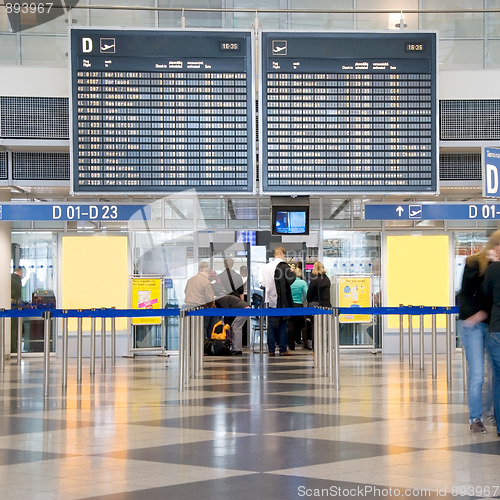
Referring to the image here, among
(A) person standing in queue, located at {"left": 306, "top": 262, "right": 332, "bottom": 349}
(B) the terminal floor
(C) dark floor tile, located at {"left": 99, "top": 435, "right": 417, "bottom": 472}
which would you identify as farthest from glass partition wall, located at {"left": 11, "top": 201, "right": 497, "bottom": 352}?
(C) dark floor tile, located at {"left": 99, "top": 435, "right": 417, "bottom": 472}

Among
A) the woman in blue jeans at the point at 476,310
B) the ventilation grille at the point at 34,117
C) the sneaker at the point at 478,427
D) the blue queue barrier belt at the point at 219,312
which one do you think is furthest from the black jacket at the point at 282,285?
the sneaker at the point at 478,427

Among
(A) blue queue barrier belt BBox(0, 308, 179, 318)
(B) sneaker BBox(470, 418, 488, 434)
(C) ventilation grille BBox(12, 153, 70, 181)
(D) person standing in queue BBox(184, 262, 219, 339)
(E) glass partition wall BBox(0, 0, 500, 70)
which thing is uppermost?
(E) glass partition wall BBox(0, 0, 500, 70)

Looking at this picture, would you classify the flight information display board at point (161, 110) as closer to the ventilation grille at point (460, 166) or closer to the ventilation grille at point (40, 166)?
the ventilation grille at point (40, 166)

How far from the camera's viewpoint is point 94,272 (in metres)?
17.5

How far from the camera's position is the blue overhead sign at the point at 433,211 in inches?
510

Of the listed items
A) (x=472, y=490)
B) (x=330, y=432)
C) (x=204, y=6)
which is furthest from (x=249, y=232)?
(x=472, y=490)

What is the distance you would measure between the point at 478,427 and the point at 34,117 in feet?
24.6

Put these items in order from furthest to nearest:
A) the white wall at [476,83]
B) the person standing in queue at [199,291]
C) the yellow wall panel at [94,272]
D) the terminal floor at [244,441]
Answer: the yellow wall panel at [94,272]
the person standing in queue at [199,291]
the white wall at [476,83]
the terminal floor at [244,441]

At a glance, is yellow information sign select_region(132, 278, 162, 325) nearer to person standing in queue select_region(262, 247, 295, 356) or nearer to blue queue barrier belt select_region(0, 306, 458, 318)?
person standing in queue select_region(262, 247, 295, 356)

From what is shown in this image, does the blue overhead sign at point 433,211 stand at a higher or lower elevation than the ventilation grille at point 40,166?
lower

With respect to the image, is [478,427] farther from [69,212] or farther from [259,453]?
[69,212]

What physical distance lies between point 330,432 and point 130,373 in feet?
21.0

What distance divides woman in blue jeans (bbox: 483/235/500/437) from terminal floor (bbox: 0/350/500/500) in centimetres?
40

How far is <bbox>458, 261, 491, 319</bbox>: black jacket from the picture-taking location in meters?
7.40
